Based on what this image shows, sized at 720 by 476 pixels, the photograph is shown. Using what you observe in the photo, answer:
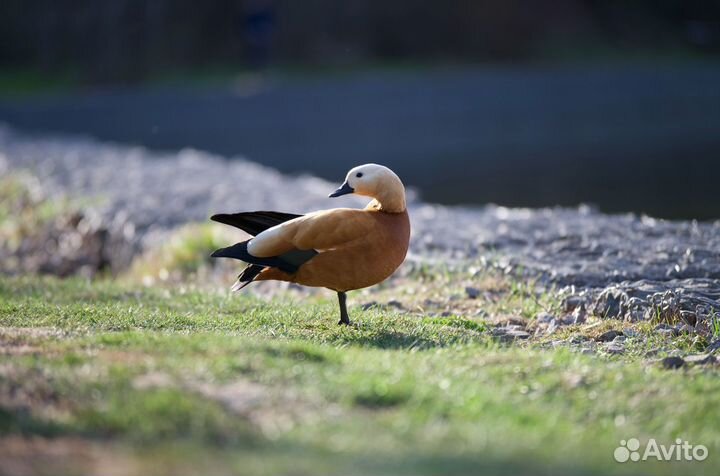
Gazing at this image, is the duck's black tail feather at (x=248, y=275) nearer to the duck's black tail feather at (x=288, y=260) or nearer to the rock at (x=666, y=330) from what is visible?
the duck's black tail feather at (x=288, y=260)

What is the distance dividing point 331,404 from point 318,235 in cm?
208

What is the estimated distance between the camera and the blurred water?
20031 mm

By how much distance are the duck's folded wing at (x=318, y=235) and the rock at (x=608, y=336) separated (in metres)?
1.75

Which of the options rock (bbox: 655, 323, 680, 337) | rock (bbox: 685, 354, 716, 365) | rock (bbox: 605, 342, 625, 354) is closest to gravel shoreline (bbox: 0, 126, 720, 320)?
rock (bbox: 655, 323, 680, 337)

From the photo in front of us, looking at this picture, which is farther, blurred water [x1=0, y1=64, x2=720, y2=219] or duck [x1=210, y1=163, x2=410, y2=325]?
blurred water [x1=0, y1=64, x2=720, y2=219]

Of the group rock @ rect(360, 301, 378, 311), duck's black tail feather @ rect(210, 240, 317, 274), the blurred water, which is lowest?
rock @ rect(360, 301, 378, 311)

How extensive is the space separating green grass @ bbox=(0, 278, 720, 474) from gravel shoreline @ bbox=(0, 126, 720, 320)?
1.97 meters

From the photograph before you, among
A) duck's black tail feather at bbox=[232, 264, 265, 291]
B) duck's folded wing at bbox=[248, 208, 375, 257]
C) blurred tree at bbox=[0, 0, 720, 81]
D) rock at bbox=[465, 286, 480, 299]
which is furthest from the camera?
blurred tree at bbox=[0, 0, 720, 81]

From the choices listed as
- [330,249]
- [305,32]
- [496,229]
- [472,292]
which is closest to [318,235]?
[330,249]

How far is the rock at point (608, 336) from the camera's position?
7363 millimetres

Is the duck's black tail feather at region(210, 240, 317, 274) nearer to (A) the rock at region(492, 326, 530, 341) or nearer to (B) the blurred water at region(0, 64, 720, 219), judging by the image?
(A) the rock at region(492, 326, 530, 341)

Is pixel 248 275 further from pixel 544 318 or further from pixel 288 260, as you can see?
pixel 544 318

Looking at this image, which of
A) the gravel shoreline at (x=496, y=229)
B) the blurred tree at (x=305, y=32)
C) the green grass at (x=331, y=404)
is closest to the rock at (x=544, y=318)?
the gravel shoreline at (x=496, y=229)

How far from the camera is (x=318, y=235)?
686 centimetres
